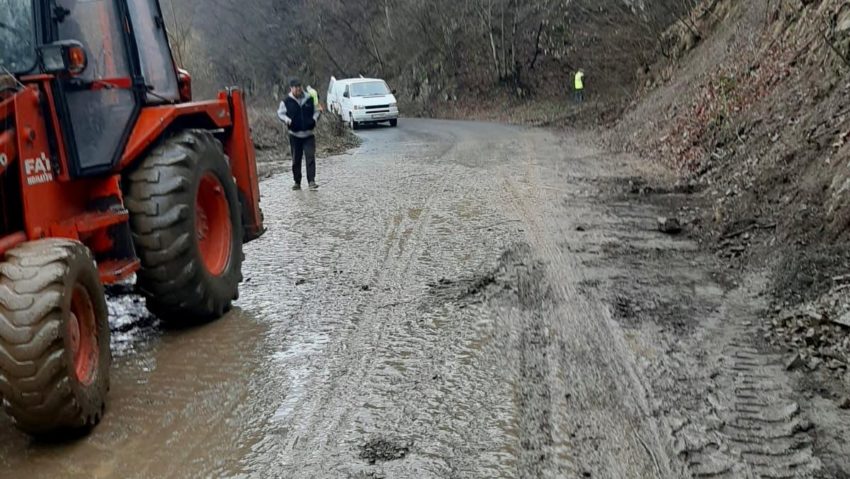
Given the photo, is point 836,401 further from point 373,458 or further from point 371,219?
point 371,219

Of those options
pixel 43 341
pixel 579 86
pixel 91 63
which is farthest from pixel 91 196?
pixel 579 86

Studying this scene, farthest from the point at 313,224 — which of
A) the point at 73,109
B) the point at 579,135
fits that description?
the point at 579,135

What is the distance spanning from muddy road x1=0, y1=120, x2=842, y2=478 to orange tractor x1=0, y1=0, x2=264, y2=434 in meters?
0.38

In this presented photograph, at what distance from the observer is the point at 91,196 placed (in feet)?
16.9

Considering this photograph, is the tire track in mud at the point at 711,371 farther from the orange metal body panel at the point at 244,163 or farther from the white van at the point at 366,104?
the white van at the point at 366,104

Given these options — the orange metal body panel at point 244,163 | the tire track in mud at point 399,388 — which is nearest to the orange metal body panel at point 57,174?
→ the orange metal body panel at point 244,163

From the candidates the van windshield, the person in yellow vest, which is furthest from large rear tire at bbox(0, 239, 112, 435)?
the person in yellow vest

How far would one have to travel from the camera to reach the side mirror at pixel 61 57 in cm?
440

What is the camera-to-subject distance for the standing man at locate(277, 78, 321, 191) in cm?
1257

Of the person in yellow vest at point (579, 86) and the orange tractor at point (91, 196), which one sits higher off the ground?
the orange tractor at point (91, 196)

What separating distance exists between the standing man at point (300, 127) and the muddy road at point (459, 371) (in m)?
4.07

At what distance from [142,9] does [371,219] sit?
4067 mm

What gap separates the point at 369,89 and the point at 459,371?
25034 mm

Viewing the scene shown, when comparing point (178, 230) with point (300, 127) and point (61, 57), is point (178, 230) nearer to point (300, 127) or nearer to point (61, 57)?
point (61, 57)
